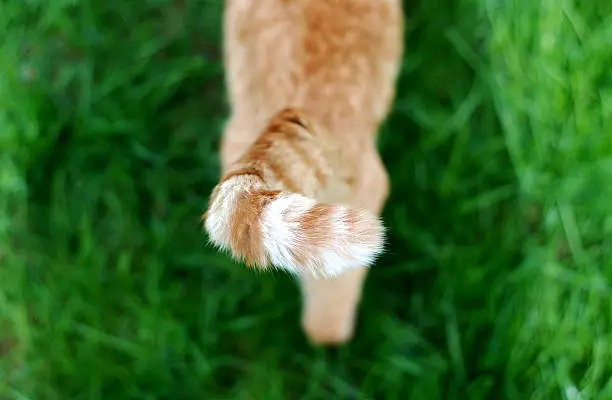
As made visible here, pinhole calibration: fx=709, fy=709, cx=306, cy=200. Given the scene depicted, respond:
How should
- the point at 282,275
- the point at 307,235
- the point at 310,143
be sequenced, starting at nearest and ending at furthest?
1. the point at 307,235
2. the point at 310,143
3. the point at 282,275

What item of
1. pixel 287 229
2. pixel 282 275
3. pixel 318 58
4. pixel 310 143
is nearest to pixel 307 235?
pixel 287 229

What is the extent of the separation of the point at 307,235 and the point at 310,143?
35 centimetres

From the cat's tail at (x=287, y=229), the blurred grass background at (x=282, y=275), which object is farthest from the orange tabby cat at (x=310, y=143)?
the blurred grass background at (x=282, y=275)

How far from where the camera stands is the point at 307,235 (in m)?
A: 0.80

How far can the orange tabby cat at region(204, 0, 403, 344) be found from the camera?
81 cm

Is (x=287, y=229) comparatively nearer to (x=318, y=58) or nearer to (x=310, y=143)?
(x=310, y=143)

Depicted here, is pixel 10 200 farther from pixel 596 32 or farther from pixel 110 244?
pixel 596 32

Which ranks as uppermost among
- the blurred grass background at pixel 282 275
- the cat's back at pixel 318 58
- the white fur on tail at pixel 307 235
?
the cat's back at pixel 318 58

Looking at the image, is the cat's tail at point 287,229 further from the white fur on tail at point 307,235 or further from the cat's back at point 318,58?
the cat's back at point 318,58

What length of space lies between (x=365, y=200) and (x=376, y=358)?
52cm

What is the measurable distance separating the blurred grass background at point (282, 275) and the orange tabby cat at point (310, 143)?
22cm

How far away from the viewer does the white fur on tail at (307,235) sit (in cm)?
80

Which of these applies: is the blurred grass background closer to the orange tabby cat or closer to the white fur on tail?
the orange tabby cat

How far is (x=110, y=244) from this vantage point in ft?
5.90
